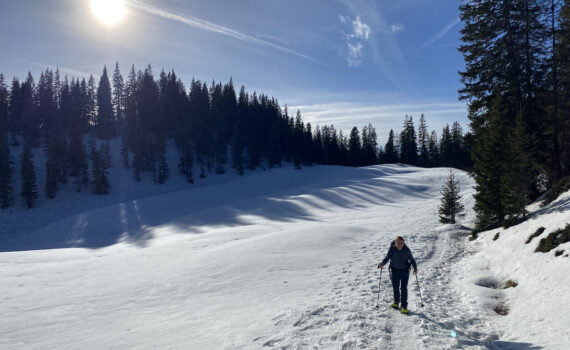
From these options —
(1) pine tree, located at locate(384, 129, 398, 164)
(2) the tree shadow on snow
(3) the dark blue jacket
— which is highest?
(1) pine tree, located at locate(384, 129, 398, 164)

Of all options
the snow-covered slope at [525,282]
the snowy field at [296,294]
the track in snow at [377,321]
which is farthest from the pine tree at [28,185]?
the snow-covered slope at [525,282]

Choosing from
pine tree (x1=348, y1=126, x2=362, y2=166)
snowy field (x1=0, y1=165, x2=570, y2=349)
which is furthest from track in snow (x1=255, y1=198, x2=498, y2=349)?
pine tree (x1=348, y1=126, x2=362, y2=166)

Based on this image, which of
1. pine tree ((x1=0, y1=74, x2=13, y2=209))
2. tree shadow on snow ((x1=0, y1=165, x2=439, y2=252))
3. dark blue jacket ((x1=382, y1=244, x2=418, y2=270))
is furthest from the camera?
pine tree ((x1=0, y1=74, x2=13, y2=209))

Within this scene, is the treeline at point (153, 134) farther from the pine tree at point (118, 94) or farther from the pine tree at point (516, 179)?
the pine tree at point (516, 179)

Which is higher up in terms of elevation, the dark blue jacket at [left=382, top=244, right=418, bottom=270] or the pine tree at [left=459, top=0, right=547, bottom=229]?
the pine tree at [left=459, top=0, right=547, bottom=229]

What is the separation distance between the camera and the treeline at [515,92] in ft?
50.9

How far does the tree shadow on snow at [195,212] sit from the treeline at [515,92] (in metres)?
16.2

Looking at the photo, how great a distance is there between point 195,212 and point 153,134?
143ft

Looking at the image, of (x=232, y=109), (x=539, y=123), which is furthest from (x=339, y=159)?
(x=539, y=123)

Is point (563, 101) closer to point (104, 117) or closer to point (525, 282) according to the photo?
point (525, 282)

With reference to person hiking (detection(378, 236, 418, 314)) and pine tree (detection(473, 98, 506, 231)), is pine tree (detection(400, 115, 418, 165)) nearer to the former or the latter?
pine tree (detection(473, 98, 506, 231))

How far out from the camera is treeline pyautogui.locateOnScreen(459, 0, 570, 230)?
611 inches

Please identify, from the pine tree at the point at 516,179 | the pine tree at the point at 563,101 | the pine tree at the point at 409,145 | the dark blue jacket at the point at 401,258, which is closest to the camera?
the dark blue jacket at the point at 401,258

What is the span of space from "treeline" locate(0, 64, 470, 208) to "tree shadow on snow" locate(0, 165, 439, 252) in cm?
1720
